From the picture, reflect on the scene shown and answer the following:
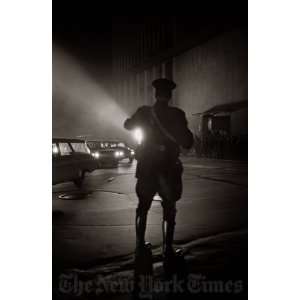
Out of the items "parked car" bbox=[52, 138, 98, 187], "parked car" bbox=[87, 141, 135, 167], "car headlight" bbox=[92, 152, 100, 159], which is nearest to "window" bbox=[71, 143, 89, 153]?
"parked car" bbox=[52, 138, 98, 187]

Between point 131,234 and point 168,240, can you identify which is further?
point 131,234

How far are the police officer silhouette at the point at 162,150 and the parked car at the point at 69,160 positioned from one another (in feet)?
16.3

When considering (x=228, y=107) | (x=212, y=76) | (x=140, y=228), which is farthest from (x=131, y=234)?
(x=212, y=76)

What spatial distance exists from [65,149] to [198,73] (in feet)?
50.0

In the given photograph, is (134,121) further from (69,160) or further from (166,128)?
(69,160)

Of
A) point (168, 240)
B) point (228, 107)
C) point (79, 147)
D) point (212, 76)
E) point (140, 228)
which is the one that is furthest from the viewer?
point (212, 76)

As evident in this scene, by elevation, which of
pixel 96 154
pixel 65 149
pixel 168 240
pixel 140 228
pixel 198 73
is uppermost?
pixel 198 73

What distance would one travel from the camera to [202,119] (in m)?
24.9

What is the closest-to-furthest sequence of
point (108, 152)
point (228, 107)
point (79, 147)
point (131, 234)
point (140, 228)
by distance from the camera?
point (140, 228) → point (131, 234) → point (79, 147) → point (108, 152) → point (228, 107)

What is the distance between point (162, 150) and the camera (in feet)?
12.5

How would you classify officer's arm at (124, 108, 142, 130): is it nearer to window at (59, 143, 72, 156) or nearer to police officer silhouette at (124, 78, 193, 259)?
police officer silhouette at (124, 78, 193, 259)

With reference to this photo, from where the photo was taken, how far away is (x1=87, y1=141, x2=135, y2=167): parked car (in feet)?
57.7

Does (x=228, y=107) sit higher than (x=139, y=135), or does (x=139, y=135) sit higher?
(x=228, y=107)
